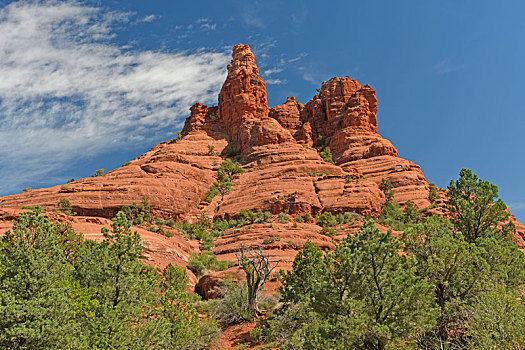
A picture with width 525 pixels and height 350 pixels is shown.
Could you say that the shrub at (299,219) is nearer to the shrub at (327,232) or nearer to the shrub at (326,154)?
the shrub at (327,232)

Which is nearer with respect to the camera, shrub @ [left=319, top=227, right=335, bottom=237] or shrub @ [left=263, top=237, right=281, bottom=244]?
shrub @ [left=263, top=237, right=281, bottom=244]

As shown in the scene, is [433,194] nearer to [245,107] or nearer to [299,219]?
[299,219]

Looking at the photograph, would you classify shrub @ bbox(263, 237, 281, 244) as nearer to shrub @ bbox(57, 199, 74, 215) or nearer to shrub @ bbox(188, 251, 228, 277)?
shrub @ bbox(188, 251, 228, 277)

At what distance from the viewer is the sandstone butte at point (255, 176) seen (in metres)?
49.7

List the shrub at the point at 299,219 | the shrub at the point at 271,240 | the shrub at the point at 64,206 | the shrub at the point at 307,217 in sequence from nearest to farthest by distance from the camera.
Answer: the shrub at the point at 271,240 < the shrub at the point at 64,206 < the shrub at the point at 299,219 < the shrub at the point at 307,217

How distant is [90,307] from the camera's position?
1911 centimetres

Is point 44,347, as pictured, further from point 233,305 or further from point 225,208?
point 225,208

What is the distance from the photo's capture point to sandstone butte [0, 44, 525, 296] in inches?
1957

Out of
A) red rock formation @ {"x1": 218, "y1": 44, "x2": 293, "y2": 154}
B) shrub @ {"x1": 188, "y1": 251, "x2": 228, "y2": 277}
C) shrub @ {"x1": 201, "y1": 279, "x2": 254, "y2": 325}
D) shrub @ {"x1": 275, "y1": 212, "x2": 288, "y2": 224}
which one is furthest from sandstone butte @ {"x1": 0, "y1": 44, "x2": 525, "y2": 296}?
shrub @ {"x1": 201, "y1": 279, "x2": 254, "y2": 325}

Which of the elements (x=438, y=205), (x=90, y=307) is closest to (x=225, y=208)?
(x=438, y=205)

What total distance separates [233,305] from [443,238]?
1652cm

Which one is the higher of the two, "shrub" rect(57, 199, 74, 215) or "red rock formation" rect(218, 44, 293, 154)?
"red rock formation" rect(218, 44, 293, 154)


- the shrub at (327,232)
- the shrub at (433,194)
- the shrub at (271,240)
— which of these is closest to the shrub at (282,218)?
the shrub at (327,232)

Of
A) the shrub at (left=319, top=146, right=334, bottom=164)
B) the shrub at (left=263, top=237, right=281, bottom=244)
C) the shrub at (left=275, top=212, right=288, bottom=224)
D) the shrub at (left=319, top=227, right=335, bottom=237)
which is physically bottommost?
the shrub at (left=263, top=237, right=281, bottom=244)
